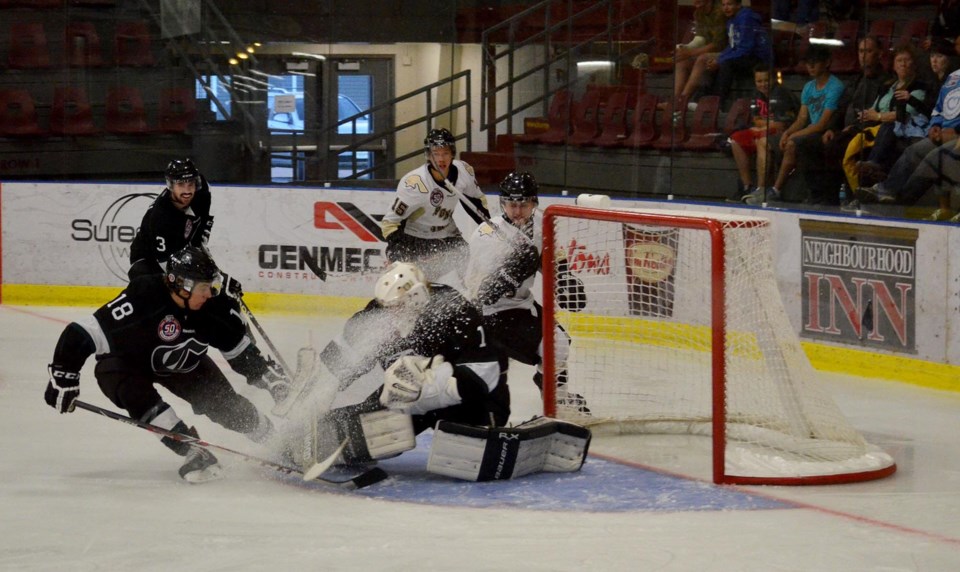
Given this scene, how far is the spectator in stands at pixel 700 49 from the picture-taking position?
7.81 metres

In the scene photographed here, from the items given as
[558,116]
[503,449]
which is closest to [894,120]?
[558,116]

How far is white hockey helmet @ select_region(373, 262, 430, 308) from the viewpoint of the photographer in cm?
420

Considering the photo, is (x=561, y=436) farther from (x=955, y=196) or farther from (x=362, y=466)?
(x=955, y=196)

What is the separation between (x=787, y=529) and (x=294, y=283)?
5.22 metres

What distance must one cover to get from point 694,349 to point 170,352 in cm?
241

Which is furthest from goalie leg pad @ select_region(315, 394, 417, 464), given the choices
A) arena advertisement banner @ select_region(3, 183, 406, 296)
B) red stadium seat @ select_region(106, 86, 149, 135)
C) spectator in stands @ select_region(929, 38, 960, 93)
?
red stadium seat @ select_region(106, 86, 149, 135)

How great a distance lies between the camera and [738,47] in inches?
302

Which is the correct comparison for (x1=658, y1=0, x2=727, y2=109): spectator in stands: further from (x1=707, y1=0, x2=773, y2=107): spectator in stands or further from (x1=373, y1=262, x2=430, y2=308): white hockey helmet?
(x1=373, y1=262, x2=430, y2=308): white hockey helmet

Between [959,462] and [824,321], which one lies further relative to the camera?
[824,321]

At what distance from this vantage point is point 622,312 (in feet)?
19.7

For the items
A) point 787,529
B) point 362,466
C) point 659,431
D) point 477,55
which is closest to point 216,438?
point 362,466

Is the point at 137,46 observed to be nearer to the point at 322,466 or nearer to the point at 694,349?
the point at 694,349

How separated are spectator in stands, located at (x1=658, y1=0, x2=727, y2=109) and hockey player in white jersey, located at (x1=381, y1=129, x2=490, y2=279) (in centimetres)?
184

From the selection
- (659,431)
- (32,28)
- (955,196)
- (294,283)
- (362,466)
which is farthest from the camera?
(32,28)
